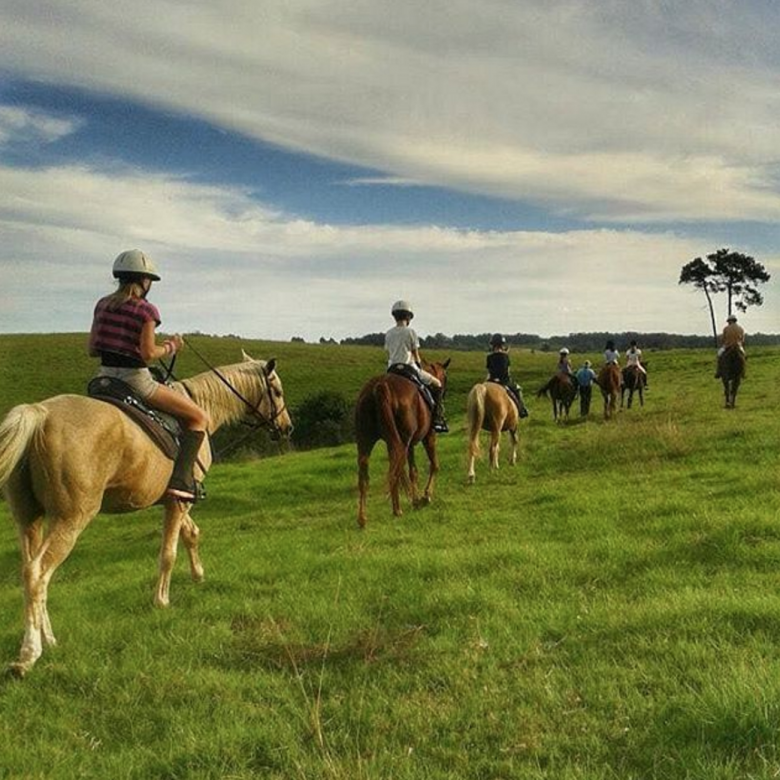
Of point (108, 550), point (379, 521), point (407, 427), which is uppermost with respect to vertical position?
point (407, 427)

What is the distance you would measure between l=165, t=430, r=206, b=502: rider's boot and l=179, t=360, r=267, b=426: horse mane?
1305 millimetres

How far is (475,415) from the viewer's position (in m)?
17.9

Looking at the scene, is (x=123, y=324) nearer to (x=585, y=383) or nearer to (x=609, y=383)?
(x=609, y=383)

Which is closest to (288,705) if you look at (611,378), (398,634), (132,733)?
(132,733)

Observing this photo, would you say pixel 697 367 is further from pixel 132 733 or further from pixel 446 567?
pixel 132 733

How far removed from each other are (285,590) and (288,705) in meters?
3.03

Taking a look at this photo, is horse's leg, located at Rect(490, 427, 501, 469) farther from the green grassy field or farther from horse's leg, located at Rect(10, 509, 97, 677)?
horse's leg, located at Rect(10, 509, 97, 677)

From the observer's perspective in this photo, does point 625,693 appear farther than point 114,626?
No

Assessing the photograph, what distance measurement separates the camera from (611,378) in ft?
99.1

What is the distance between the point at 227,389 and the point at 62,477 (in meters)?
3.47

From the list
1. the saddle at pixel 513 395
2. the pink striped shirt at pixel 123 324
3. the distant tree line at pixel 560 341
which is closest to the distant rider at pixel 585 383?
the saddle at pixel 513 395

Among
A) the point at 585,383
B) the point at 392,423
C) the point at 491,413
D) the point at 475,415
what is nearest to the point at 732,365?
the point at 585,383

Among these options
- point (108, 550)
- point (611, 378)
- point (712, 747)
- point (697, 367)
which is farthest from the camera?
point (697, 367)

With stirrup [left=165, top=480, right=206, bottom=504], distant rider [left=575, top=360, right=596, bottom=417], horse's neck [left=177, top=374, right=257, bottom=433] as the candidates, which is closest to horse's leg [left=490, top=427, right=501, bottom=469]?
horse's neck [left=177, top=374, right=257, bottom=433]
